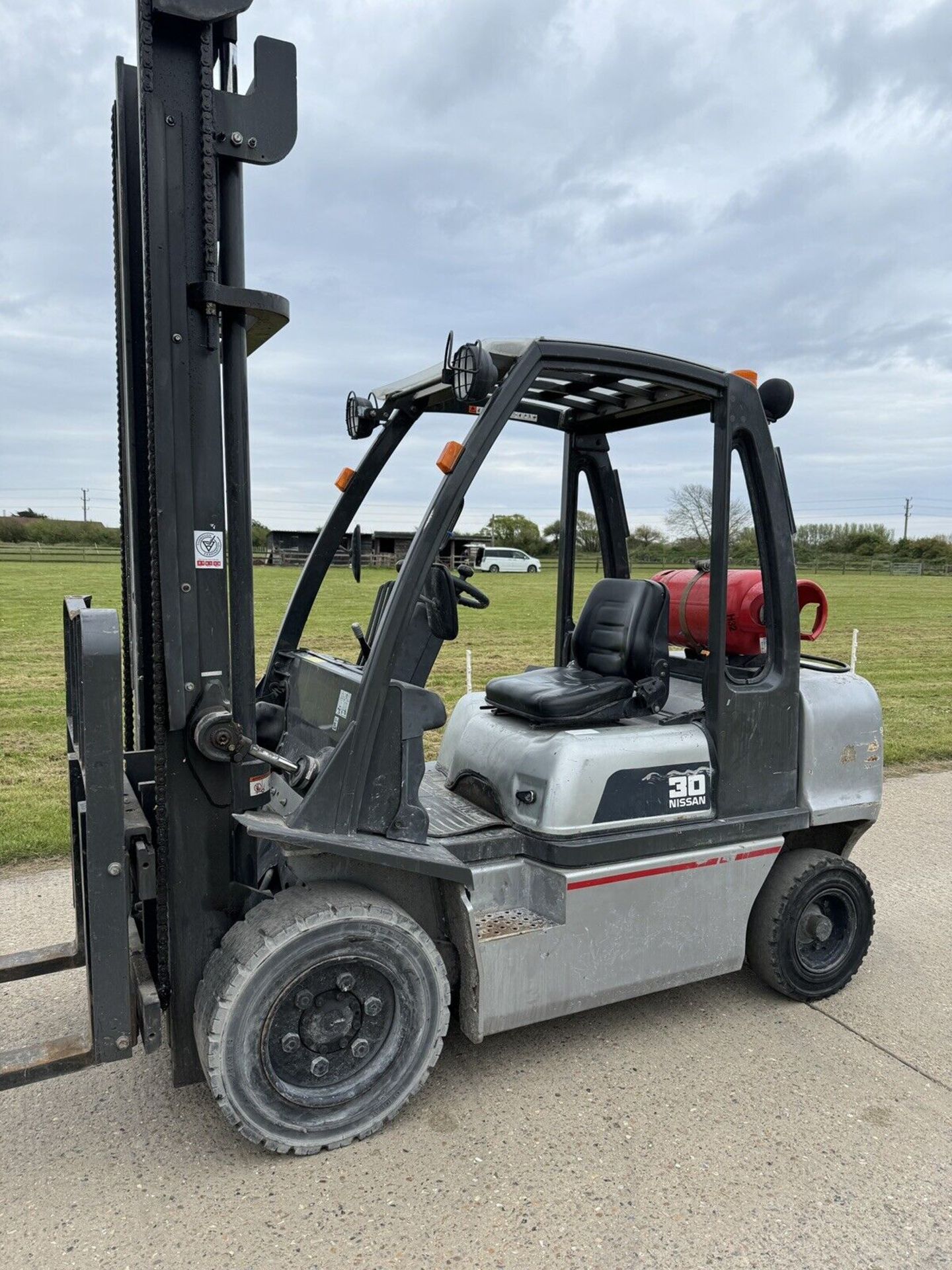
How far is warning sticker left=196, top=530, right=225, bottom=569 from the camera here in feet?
10.1

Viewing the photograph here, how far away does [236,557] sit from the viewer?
3.20m

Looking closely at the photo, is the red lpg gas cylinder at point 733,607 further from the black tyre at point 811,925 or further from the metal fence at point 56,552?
the metal fence at point 56,552

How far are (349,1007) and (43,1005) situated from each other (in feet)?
5.51

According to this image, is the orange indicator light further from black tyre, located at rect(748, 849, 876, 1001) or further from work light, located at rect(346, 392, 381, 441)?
black tyre, located at rect(748, 849, 876, 1001)

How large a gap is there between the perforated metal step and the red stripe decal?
0.19m

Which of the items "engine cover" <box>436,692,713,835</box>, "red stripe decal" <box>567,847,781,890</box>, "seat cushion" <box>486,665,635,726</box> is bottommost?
"red stripe decal" <box>567,847,781,890</box>

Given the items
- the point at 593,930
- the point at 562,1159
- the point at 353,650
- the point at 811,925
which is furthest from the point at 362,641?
the point at 353,650

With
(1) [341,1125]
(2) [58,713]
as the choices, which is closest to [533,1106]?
(1) [341,1125]

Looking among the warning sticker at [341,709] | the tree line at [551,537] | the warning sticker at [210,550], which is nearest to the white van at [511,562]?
the tree line at [551,537]

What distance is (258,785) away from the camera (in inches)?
129

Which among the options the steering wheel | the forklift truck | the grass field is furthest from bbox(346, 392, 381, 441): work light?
the grass field

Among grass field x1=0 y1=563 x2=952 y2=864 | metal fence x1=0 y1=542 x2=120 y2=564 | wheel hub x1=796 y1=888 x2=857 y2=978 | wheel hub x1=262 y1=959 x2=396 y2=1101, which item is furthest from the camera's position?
metal fence x1=0 y1=542 x2=120 y2=564

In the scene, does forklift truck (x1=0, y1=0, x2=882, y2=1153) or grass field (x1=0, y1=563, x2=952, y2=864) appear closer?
forklift truck (x1=0, y1=0, x2=882, y2=1153)

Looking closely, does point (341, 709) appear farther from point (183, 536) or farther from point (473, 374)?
point (473, 374)
